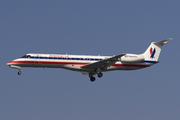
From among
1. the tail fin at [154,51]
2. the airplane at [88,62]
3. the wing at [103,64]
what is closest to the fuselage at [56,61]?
the airplane at [88,62]

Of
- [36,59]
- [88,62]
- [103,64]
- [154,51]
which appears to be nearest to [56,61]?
[36,59]

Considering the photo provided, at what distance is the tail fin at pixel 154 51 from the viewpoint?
4434cm

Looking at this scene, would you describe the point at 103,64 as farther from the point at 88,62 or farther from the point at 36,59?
the point at 36,59

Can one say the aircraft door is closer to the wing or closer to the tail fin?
the wing

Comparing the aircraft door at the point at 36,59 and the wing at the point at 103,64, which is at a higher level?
the aircraft door at the point at 36,59

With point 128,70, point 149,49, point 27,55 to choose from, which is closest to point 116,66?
point 128,70

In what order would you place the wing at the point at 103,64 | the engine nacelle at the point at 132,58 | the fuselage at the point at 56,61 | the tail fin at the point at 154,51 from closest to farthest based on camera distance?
the fuselage at the point at 56,61
the wing at the point at 103,64
the engine nacelle at the point at 132,58
the tail fin at the point at 154,51

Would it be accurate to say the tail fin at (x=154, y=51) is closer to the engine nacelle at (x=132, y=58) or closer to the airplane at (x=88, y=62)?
the airplane at (x=88, y=62)

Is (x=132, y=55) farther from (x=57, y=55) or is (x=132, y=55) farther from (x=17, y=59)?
(x=17, y=59)

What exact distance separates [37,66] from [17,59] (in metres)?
2.62

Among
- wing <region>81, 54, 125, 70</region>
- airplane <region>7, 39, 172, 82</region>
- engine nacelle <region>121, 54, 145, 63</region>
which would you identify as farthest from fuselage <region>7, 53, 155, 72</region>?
engine nacelle <region>121, 54, 145, 63</region>

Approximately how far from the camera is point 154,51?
147ft

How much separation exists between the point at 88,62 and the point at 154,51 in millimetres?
10055

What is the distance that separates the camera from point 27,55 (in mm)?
40000
